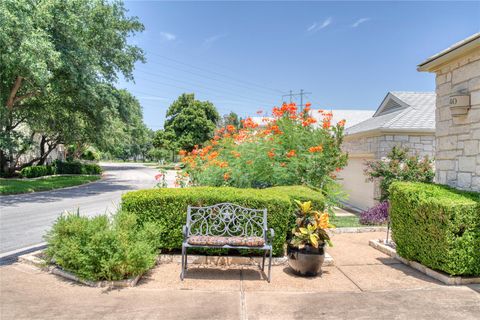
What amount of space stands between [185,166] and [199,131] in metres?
35.5

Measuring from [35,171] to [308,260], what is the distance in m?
24.2

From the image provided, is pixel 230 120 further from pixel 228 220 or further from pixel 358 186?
pixel 228 220

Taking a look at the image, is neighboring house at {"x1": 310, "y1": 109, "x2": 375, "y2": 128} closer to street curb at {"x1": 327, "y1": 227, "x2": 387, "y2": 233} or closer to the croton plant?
street curb at {"x1": 327, "y1": 227, "x2": 387, "y2": 233}

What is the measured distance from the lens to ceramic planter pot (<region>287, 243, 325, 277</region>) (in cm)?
468

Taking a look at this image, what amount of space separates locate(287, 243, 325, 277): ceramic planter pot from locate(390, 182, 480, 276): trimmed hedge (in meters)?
1.51

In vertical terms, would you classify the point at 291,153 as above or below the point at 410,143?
below

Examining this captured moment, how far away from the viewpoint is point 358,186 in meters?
12.9

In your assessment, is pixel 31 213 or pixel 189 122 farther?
pixel 189 122

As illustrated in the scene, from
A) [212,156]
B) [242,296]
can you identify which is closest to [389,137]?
[212,156]

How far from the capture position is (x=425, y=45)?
10336mm

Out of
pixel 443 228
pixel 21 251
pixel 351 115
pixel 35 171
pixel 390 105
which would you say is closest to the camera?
pixel 443 228

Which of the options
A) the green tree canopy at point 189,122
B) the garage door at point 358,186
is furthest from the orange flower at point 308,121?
the green tree canopy at point 189,122

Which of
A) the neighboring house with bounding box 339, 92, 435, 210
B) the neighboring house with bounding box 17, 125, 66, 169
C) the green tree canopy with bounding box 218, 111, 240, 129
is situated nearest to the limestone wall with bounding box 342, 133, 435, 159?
the neighboring house with bounding box 339, 92, 435, 210

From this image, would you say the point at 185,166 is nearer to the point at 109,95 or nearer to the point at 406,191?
the point at 406,191
